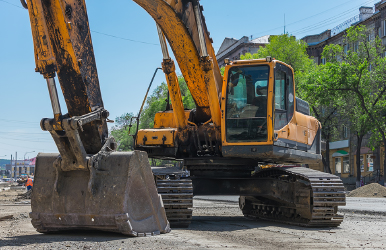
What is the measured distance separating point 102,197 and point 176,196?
2.55 m

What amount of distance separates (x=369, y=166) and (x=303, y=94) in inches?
430

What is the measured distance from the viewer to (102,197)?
6.94m

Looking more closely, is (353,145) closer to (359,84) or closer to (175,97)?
(359,84)

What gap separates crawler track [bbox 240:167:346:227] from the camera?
10.0 meters

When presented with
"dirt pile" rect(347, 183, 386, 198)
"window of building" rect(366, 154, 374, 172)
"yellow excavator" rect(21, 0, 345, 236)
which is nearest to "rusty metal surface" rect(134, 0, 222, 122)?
"yellow excavator" rect(21, 0, 345, 236)

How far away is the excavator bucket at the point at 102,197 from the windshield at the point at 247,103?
10.2 feet

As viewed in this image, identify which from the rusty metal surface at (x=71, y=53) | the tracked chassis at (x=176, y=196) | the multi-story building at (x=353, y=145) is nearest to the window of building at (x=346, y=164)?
the multi-story building at (x=353, y=145)

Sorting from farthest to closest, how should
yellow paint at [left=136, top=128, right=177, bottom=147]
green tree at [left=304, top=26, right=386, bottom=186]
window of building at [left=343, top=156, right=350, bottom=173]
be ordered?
window of building at [left=343, top=156, right=350, bottom=173], green tree at [left=304, top=26, right=386, bottom=186], yellow paint at [left=136, top=128, right=177, bottom=147]

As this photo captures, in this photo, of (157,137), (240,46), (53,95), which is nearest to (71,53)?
(53,95)

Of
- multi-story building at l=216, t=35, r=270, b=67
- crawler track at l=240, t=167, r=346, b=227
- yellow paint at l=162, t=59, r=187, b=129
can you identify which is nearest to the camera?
crawler track at l=240, t=167, r=346, b=227

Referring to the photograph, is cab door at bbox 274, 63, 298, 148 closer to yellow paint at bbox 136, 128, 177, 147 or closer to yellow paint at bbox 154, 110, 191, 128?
yellow paint at bbox 136, 128, 177, 147

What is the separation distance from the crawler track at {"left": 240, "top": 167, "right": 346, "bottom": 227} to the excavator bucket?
12.4 feet

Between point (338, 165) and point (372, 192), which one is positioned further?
point (338, 165)

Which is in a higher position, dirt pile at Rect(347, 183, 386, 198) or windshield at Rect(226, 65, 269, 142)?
windshield at Rect(226, 65, 269, 142)
